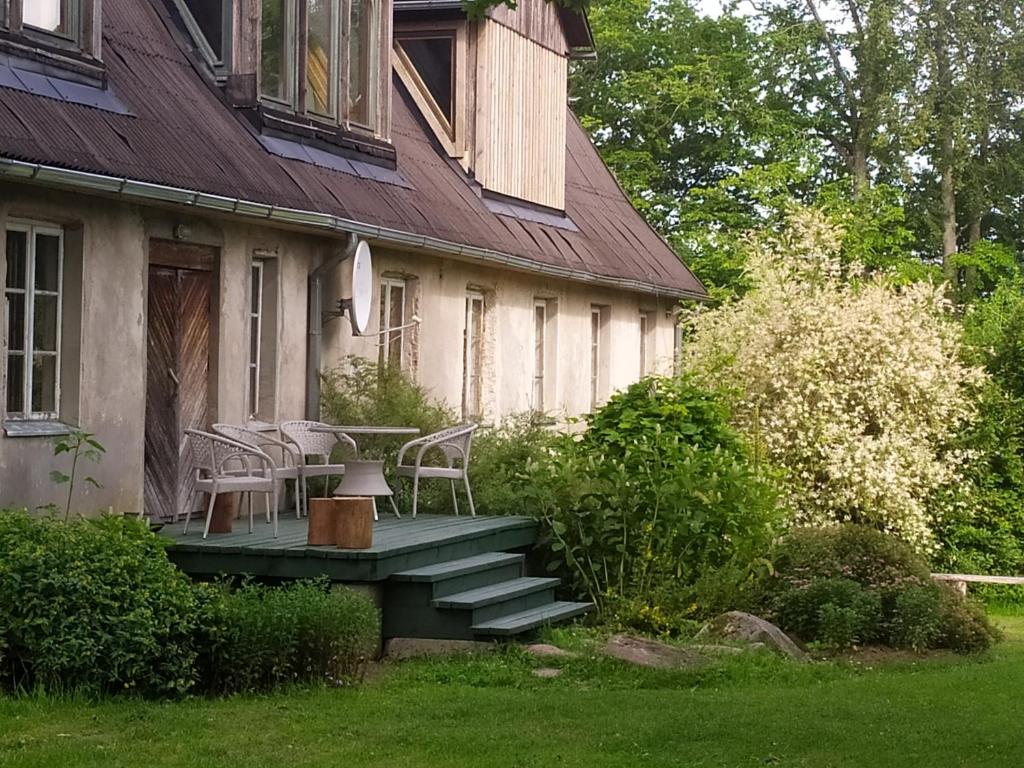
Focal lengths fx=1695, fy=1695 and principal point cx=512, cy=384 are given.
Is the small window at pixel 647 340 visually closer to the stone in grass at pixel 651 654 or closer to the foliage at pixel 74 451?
the stone in grass at pixel 651 654

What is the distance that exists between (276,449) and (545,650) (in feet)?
11.3

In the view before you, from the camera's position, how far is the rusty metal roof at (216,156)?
10797mm

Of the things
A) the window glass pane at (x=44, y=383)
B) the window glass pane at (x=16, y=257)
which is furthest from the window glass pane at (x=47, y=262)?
the window glass pane at (x=44, y=383)

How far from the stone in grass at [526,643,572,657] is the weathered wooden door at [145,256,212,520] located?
116 inches

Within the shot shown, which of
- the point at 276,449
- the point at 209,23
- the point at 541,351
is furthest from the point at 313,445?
the point at 541,351

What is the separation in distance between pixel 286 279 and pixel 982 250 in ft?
88.1

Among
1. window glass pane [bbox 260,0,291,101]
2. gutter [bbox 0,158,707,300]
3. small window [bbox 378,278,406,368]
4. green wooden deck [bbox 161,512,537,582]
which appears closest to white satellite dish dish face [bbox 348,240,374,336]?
gutter [bbox 0,158,707,300]

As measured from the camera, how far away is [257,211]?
40.3 ft

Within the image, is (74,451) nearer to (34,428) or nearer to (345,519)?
(34,428)

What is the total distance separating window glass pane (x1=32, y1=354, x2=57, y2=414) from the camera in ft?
36.7

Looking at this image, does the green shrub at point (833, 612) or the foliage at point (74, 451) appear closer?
the foliage at point (74, 451)

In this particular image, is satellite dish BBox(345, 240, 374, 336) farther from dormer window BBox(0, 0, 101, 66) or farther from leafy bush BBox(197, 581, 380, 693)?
leafy bush BBox(197, 581, 380, 693)

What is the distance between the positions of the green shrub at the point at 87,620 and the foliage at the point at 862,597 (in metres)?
5.64

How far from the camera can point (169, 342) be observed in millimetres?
12742
